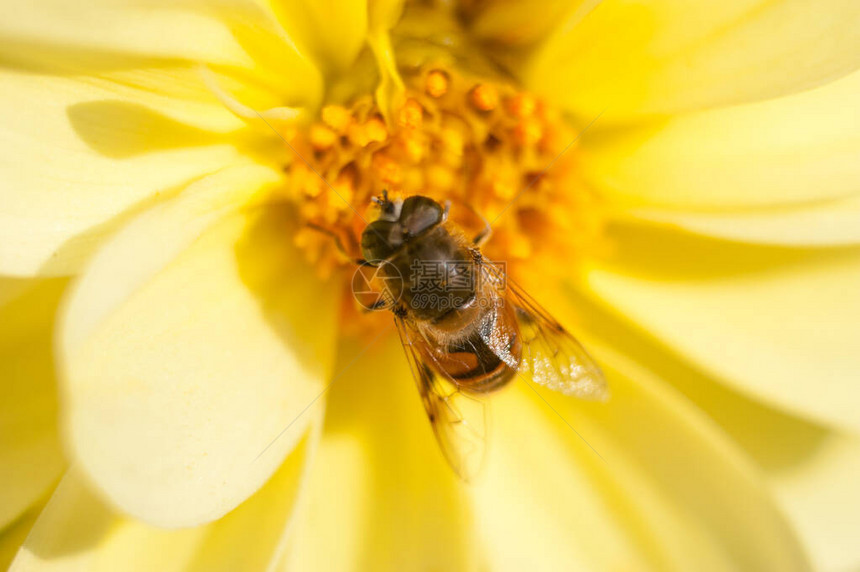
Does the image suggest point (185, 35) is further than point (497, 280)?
No

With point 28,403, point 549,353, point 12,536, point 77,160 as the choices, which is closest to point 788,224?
point 549,353

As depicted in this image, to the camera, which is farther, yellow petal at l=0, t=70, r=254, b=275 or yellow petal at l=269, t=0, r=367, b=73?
yellow petal at l=269, t=0, r=367, b=73

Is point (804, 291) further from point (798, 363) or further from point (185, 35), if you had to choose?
point (185, 35)

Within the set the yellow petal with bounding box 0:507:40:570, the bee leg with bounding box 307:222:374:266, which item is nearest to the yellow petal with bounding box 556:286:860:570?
the bee leg with bounding box 307:222:374:266

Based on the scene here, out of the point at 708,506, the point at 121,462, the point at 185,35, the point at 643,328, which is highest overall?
the point at 185,35

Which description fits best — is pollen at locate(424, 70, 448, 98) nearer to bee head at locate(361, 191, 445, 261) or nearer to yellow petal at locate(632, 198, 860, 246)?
bee head at locate(361, 191, 445, 261)

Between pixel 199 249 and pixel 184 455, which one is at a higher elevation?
pixel 199 249

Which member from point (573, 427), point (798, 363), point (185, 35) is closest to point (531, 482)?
point (573, 427)
